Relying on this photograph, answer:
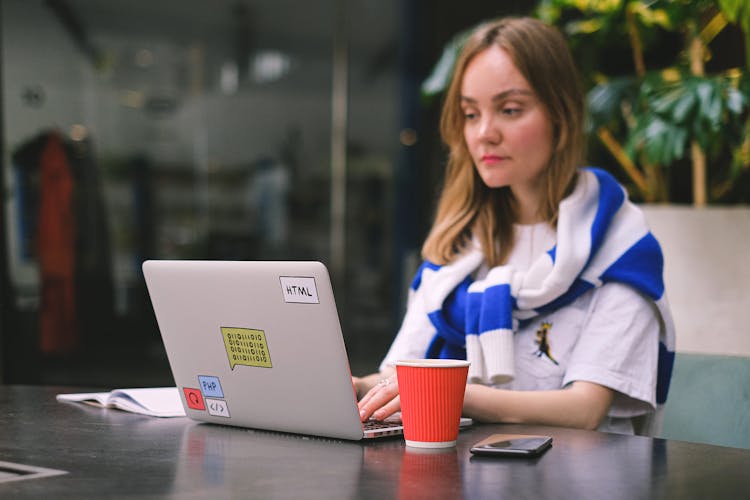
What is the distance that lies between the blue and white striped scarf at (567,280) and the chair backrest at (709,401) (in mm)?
51

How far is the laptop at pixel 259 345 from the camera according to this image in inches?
44.9

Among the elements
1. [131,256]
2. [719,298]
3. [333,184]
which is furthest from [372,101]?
[719,298]

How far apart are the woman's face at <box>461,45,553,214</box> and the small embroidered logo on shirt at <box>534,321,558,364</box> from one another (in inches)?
10.1

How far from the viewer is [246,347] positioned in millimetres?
1234

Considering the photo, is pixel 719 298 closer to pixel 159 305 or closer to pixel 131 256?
pixel 159 305

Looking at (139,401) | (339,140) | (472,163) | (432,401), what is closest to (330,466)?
(432,401)

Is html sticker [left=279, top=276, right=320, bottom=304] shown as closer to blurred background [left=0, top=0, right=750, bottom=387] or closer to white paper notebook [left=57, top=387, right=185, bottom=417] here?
white paper notebook [left=57, top=387, right=185, bottom=417]

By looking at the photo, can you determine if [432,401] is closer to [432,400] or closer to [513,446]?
[432,400]

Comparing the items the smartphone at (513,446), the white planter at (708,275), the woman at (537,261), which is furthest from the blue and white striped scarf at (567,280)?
the white planter at (708,275)

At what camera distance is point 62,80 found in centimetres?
536

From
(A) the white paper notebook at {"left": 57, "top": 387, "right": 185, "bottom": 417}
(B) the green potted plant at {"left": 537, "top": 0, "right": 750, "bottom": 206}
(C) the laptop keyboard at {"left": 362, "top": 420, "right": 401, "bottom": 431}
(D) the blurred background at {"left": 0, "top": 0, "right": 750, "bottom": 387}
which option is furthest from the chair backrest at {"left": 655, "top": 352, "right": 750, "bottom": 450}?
(D) the blurred background at {"left": 0, "top": 0, "right": 750, "bottom": 387}

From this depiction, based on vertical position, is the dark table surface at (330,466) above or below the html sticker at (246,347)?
below

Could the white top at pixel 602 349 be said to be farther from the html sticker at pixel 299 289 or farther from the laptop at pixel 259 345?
the html sticker at pixel 299 289

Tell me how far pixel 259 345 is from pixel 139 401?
32 centimetres
